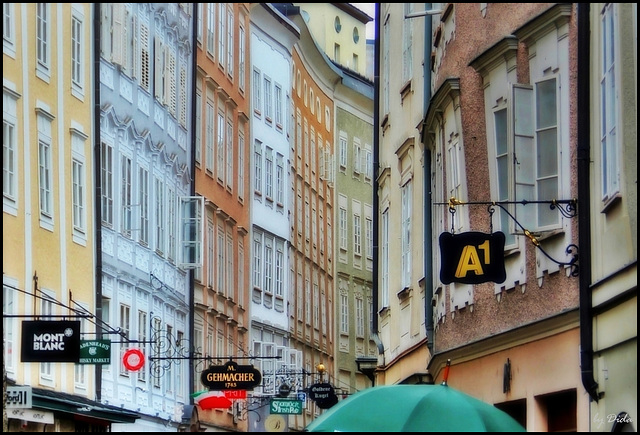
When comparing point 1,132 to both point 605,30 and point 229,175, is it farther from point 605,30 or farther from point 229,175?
point 229,175

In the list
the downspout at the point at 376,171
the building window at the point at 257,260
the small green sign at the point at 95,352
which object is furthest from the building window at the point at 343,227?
the small green sign at the point at 95,352

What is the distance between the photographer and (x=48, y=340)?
25328 millimetres

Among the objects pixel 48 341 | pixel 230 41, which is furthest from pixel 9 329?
pixel 230 41

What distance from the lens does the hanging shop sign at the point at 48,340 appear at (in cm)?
2495

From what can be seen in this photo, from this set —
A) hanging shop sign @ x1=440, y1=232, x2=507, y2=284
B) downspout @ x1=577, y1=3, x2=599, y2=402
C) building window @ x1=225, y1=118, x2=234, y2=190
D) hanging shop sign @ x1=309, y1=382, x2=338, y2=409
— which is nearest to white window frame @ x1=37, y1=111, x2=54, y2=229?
hanging shop sign @ x1=309, y1=382, x2=338, y2=409

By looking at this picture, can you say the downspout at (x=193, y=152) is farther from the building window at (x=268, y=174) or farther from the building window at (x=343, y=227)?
the building window at (x=343, y=227)

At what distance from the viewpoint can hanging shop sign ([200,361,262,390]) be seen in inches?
1573

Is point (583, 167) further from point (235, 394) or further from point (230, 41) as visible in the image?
point (230, 41)

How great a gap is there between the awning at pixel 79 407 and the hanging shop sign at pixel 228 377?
3.06m

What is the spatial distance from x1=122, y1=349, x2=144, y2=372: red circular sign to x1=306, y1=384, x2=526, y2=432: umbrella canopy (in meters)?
24.9

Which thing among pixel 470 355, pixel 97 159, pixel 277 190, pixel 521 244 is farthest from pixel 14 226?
pixel 277 190

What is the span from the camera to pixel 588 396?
49.9 ft

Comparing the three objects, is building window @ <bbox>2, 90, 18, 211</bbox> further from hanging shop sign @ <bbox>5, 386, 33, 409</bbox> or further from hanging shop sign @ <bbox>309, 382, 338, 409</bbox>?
hanging shop sign @ <bbox>309, 382, 338, 409</bbox>

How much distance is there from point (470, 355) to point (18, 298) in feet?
38.4
